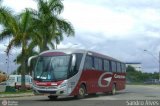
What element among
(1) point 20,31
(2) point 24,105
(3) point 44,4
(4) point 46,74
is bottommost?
(2) point 24,105

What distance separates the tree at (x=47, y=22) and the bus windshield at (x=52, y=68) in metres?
18.3

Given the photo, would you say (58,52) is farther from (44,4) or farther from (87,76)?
(44,4)

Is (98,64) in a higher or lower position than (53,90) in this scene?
higher

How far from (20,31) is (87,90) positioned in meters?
16.9

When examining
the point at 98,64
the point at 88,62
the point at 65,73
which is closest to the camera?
the point at 65,73

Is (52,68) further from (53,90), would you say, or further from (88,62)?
(88,62)

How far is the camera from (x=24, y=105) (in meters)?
21.0

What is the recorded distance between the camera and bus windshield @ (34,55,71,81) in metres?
26.3

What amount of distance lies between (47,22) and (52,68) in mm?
20094

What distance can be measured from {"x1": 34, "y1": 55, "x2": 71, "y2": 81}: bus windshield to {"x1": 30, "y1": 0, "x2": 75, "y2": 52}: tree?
18.3m

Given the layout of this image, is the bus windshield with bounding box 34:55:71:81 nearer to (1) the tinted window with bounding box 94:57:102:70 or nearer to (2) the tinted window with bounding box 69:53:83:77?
(2) the tinted window with bounding box 69:53:83:77

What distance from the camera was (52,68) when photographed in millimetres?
26484

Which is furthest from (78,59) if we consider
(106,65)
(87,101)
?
(106,65)

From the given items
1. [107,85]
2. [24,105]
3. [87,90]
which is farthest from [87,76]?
[24,105]
